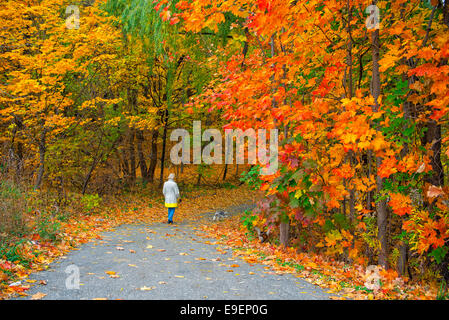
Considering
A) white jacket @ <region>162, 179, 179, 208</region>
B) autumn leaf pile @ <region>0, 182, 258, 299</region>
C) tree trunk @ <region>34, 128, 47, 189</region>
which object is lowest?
autumn leaf pile @ <region>0, 182, 258, 299</region>

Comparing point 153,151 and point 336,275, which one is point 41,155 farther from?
point 336,275

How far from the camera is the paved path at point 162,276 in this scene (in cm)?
428

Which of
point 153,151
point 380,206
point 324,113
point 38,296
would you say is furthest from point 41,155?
point 380,206

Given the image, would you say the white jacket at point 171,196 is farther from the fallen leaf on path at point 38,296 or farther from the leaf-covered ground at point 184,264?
the fallen leaf on path at point 38,296

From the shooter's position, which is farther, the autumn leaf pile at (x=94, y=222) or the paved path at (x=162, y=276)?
the autumn leaf pile at (x=94, y=222)

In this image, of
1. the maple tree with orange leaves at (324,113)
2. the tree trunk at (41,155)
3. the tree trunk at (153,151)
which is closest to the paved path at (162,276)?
the maple tree with orange leaves at (324,113)

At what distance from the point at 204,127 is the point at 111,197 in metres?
7.75

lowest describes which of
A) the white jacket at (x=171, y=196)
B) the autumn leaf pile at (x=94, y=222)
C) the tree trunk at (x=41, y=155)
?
the autumn leaf pile at (x=94, y=222)

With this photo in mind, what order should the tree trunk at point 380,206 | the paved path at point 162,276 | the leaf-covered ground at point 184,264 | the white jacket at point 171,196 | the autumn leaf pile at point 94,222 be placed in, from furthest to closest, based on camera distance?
the white jacket at point 171,196, the tree trunk at point 380,206, the autumn leaf pile at point 94,222, the leaf-covered ground at point 184,264, the paved path at point 162,276

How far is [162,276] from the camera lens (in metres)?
5.12

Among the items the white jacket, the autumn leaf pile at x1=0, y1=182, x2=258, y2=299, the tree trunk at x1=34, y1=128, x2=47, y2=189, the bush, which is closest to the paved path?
the autumn leaf pile at x1=0, y1=182, x2=258, y2=299

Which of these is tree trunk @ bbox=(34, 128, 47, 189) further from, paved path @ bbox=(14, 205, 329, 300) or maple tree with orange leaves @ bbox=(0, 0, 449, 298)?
paved path @ bbox=(14, 205, 329, 300)

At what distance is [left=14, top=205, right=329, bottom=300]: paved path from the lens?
14.0ft

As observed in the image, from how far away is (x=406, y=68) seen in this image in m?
5.07
